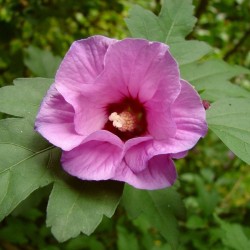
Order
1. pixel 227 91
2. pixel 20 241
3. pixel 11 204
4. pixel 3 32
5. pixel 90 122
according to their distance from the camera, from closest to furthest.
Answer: pixel 11 204, pixel 90 122, pixel 227 91, pixel 20 241, pixel 3 32

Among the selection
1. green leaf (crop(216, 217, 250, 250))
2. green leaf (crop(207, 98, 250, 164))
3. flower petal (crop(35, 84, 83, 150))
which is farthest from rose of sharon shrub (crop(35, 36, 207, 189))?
green leaf (crop(216, 217, 250, 250))

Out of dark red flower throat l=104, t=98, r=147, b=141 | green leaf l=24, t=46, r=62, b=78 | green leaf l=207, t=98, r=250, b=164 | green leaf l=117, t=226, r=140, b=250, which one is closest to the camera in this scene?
green leaf l=207, t=98, r=250, b=164

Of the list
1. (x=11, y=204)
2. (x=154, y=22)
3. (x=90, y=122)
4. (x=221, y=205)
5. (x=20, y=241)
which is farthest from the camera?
(x=221, y=205)

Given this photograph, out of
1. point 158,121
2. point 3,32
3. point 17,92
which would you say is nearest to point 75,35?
point 3,32

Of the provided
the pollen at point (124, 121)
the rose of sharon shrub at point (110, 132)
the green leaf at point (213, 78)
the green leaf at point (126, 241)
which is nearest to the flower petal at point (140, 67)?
the rose of sharon shrub at point (110, 132)

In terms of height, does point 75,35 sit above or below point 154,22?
below

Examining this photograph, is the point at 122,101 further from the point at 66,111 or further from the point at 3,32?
the point at 3,32

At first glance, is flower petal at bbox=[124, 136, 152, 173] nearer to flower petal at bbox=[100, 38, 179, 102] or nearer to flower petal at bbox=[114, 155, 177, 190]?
flower petal at bbox=[114, 155, 177, 190]
